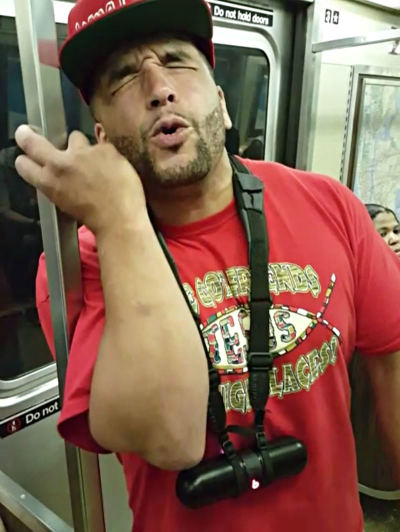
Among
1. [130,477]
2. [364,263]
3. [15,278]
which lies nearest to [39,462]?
[15,278]

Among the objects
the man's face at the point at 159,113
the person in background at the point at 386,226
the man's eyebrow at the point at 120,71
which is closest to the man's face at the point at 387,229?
the person in background at the point at 386,226

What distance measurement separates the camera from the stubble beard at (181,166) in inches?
34.0

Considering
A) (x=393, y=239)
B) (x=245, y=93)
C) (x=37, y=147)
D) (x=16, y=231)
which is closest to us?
(x=37, y=147)

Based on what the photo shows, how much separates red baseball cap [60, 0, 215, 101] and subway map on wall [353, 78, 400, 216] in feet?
6.30

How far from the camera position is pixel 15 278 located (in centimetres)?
154

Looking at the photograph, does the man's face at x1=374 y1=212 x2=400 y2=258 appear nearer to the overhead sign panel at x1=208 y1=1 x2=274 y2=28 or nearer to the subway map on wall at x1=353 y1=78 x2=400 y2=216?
the subway map on wall at x1=353 y1=78 x2=400 y2=216

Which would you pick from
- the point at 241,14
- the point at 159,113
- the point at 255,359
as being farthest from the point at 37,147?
the point at 241,14

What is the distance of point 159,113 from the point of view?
86cm

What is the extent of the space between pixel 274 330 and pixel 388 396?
1.23 feet

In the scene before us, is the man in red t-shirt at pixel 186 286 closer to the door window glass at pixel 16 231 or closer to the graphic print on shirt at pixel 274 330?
the graphic print on shirt at pixel 274 330

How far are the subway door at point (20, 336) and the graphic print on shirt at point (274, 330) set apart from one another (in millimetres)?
812

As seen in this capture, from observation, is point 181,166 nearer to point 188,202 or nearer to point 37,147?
point 188,202

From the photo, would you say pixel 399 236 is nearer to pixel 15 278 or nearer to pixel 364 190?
pixel 364 190

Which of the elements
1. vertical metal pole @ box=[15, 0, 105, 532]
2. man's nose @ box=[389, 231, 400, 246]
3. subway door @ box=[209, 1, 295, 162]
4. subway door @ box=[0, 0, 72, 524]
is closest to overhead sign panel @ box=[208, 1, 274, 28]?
subway door @ box=[209, 1, 295, 162]
